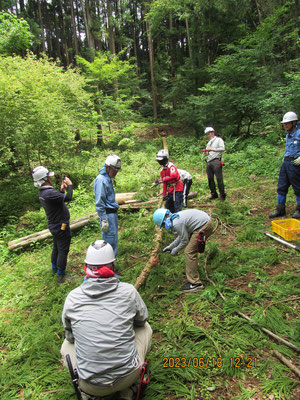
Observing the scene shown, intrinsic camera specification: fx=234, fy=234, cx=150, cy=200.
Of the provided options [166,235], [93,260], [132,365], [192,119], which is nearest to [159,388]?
[132,365]

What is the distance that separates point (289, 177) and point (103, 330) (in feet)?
16.7

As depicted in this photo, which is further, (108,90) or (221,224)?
(108,90)

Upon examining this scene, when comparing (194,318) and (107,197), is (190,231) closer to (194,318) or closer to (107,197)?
(194,318)

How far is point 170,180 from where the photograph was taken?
18.8 feet

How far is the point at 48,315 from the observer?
394cm

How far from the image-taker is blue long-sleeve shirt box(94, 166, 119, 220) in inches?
176

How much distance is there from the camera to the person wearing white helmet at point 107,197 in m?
4.48

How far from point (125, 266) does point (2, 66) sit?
370 inches

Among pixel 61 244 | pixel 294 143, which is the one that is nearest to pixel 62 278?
pixel 61 244

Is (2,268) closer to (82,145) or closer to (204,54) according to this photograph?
(82,145)

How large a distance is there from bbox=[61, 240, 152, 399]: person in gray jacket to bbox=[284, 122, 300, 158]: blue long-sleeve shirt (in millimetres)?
4715

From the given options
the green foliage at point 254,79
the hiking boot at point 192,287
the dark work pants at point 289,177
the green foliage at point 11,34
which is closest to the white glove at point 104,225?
the hiking boot at point 192,287

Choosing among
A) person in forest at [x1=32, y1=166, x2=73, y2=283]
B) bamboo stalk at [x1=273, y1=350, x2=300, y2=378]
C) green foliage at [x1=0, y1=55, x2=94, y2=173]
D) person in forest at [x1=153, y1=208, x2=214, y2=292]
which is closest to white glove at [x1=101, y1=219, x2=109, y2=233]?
person in forest at [x1=32, y1=166, x2=73, y2=283]

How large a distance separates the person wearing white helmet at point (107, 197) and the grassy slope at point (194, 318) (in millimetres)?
876
